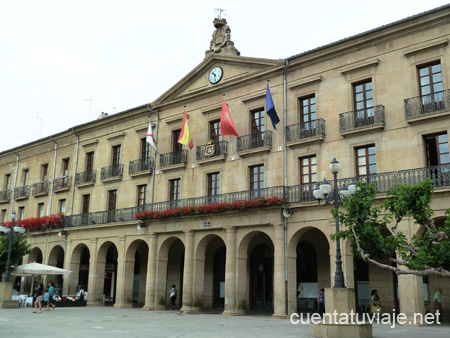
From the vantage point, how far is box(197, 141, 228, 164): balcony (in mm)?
25609

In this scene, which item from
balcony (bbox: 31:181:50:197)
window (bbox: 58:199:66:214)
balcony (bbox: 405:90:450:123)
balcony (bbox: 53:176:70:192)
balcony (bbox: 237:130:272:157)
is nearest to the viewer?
balcony (bbox: 405:90:450:123)

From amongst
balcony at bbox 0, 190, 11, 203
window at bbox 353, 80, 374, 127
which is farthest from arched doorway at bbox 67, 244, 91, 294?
window at bbox 353, 80, 374, 127

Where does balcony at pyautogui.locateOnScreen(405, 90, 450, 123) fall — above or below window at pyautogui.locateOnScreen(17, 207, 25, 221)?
above

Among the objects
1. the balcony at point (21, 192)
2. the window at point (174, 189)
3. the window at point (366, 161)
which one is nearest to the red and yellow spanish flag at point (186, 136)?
the window at point (174, 189)

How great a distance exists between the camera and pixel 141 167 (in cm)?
Result: 2970

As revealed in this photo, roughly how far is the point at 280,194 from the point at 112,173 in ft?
43.9

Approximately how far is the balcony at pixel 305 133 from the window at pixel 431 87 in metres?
4.58

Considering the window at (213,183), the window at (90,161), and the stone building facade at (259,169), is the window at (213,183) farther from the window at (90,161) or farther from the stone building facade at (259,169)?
the window at (90,161)

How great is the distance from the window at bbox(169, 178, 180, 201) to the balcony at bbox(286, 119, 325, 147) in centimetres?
784

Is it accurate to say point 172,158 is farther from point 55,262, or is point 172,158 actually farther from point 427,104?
point 427,104

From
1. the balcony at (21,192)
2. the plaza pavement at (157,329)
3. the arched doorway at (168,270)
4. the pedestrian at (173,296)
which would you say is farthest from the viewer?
the balcony at (21,192)

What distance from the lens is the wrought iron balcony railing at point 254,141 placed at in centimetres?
2400

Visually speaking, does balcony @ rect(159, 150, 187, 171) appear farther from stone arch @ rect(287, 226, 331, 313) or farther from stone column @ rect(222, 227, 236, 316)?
stone arch @ rect(287, 226, 331, 313)

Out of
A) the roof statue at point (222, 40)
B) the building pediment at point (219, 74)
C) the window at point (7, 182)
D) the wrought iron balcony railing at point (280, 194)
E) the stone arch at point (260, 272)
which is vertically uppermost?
the roof statue at point (222, 40)
